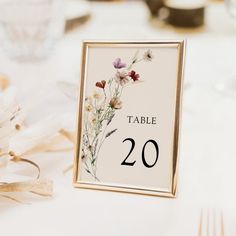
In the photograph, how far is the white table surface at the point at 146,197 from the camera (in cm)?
54

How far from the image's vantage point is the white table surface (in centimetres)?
54

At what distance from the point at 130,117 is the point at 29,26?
579 millimetres

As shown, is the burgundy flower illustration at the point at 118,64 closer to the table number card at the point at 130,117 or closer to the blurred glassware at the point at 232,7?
the table number card at the point at 130,117

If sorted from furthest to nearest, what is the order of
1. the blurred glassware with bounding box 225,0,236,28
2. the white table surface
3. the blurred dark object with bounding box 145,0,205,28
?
1. the blurred dark object with bounding box 145,0,205,28
2. the blurred glassware with bounding box 225,0,236,28
3. the white table surface

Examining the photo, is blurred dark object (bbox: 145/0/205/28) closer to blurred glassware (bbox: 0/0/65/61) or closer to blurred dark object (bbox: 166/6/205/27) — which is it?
blurred dark object (bbox: 166/6/205/27)

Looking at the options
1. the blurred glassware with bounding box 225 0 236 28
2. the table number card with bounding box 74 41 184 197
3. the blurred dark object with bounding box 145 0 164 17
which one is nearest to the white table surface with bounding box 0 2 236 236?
the table number card with bounding box 74 41 184 197

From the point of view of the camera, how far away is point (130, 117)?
1.93 ft

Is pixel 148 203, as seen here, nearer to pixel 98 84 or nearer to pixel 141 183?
pixel 141 183

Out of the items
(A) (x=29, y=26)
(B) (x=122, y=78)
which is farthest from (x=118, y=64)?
(A) (x=29, y=26)

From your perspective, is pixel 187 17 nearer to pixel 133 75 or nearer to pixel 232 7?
pixel 232 7

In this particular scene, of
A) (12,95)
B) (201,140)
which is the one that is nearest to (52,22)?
(12,95)

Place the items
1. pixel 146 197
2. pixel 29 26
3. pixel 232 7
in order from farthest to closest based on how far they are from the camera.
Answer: pixel 29 26 < pixel 232 7 < pixel 146 197

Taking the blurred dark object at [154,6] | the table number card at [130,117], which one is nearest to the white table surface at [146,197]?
the table number card at [130,117]

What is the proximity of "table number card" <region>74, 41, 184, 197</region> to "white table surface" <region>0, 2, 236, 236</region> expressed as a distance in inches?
1.0
